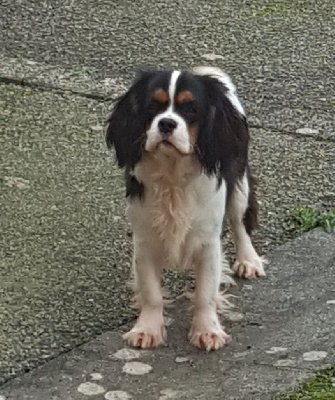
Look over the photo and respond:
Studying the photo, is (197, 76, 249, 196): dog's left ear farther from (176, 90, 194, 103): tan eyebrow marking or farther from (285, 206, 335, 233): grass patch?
(285, 206, 335, 233): grass patch

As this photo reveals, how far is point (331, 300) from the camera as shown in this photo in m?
5.30

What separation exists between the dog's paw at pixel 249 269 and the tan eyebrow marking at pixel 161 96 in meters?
1.21

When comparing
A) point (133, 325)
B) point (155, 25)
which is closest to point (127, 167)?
point (133, 325)

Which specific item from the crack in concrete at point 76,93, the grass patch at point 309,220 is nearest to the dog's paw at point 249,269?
the grass patch at point 309,220

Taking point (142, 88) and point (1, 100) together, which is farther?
point (1, 100)

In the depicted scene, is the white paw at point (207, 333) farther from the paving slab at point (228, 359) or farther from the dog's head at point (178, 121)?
the dog's head at point (178, 121)

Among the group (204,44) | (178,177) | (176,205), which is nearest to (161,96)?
(178,177)

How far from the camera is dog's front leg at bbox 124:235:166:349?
4996 millimetres

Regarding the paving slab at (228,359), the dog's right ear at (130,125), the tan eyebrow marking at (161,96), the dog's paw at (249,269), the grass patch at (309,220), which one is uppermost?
the tan eyebrow marking at (161,96)

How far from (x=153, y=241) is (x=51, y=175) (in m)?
1.67

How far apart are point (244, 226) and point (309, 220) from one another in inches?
20.8

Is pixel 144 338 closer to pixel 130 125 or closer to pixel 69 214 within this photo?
pixel 130 125

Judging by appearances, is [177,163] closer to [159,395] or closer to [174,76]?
[174,76]

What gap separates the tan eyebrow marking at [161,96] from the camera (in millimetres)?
4707
